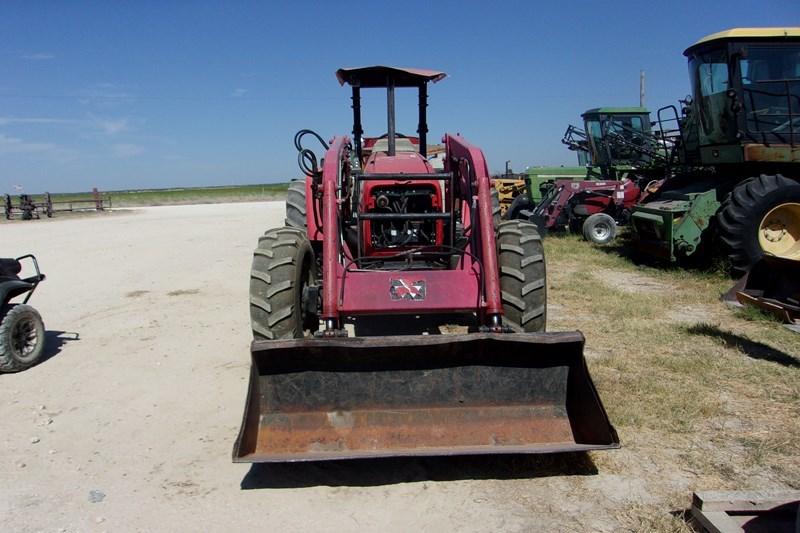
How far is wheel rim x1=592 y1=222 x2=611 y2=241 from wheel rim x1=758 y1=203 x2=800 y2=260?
472 centimetres

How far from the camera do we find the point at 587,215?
1489cm

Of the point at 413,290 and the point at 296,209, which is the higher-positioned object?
the point at 296,209

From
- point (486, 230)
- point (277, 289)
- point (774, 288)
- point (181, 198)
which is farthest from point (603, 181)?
point (181, 198)

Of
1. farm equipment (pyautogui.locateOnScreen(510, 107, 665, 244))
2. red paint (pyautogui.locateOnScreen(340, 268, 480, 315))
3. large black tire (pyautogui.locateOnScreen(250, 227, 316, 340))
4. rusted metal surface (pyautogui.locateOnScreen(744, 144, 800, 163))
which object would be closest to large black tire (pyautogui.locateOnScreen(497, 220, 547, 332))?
red paint (pyautogui.locateOnScreen(340, 268, 480, 315))

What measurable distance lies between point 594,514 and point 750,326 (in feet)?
14.4

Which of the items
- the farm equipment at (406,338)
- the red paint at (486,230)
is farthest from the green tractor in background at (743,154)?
the red paint at (486,230)

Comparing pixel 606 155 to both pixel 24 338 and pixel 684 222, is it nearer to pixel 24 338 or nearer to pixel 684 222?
pixel 684 222

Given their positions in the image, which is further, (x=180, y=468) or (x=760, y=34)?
(x=760, y=34)

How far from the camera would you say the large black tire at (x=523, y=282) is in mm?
4859

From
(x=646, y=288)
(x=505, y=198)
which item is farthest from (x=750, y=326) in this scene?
(x=505, y=198)

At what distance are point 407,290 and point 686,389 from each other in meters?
2.24

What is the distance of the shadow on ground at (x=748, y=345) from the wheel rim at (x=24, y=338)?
6375 mm

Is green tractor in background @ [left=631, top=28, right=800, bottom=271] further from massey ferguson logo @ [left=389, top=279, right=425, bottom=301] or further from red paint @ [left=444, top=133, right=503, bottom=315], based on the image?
massey ferguson logo @ [left=389, top=279, right=425, bottom=301]

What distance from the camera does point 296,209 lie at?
291 inches
